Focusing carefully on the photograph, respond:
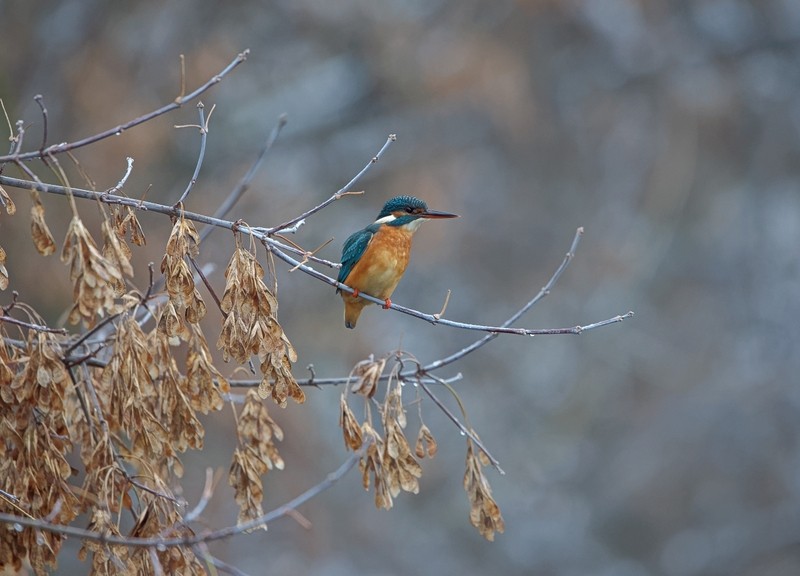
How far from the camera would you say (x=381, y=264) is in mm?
3254

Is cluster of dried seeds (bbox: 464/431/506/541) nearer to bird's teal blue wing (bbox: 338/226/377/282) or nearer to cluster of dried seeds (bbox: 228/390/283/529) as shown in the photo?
cluster of dried seeds (bbox: 228/390/283/529)

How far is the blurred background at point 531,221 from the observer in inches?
302

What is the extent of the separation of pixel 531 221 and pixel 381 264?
1003cm

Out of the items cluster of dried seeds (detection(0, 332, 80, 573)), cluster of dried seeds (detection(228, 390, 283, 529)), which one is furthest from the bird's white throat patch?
cluster of dried seeds (detection(0, 332, 80, 573))

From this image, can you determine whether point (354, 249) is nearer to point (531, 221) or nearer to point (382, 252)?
point (382, 252)

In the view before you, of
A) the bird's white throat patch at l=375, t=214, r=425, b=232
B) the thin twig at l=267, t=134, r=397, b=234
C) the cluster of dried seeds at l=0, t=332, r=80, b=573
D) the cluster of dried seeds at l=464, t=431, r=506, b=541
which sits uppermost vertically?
the bird's white throat patch at l=375, t=214, r=425, b=232

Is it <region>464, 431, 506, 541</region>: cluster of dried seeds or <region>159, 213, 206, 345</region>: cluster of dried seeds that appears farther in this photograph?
<region>464, 431, 506, 541</region>: cluster of dried seeds

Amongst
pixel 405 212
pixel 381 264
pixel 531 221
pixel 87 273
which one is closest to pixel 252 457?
pixel 87 273

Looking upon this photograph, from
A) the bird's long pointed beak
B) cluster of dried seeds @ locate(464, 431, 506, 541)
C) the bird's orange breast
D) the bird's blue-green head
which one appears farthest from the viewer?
the bird's blue-green head

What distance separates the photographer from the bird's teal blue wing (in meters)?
3.34

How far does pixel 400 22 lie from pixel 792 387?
6.31m

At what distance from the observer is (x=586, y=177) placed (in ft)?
41.2

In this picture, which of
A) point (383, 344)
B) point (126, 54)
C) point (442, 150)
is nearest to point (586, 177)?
point (442, 150)

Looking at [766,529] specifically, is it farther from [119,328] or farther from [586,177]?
[119,328]
